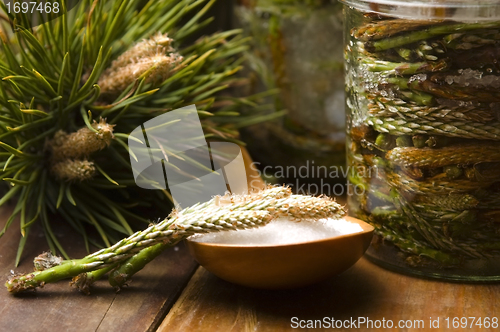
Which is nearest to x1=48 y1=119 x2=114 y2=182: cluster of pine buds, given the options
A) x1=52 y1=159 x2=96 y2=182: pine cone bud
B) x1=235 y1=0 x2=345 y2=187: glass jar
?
x1=52 y1=159 x2=96 y2=182: pine cone bud

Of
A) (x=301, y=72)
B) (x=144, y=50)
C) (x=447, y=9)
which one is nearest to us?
(x=447, y=9)

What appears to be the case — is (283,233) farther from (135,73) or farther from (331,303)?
(135,73)

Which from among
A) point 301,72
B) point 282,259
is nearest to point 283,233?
point 282,259

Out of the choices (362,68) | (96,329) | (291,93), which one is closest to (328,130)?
(291,93)

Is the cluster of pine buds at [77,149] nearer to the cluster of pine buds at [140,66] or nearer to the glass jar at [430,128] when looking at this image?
the cluster of pine buds at [140,66]

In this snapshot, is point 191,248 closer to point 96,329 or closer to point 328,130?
point 96,329

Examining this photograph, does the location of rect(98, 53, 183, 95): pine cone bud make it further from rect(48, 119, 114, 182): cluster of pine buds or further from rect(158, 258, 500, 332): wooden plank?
rect(158, 258, 500, 332): wooden plank
